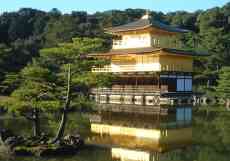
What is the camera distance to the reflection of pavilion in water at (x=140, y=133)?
58.3 ft

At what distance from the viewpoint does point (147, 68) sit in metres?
41.8

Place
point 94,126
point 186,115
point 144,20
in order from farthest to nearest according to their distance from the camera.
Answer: point 144,20 < point 186,115 < point 94,126

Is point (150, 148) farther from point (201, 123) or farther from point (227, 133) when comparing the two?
point (201, 123)

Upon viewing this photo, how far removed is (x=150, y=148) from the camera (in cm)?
1864

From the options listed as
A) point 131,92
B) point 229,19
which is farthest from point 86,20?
point 131,92

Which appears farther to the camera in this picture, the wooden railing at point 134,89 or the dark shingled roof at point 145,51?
the dark shingled roof at point 145,51

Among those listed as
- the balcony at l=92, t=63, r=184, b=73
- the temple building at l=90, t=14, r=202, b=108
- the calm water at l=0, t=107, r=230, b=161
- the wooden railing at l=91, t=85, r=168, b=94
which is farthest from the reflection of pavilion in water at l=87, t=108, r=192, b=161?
the balcony at l=92, t=63, r=184, b=73

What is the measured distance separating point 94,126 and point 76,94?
7.50m

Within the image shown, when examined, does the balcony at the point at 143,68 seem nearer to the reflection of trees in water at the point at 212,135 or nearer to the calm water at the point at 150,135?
the calm water at the point at 150,135

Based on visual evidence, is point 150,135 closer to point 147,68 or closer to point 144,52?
point 144,52

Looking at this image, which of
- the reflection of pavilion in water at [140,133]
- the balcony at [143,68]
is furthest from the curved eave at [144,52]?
the reflection of pavilion in water at [140,133]

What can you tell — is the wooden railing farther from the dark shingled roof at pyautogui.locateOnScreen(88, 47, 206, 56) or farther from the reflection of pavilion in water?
the reflection of pavilion in water

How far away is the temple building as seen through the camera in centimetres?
3991

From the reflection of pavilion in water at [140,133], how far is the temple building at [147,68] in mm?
6434
